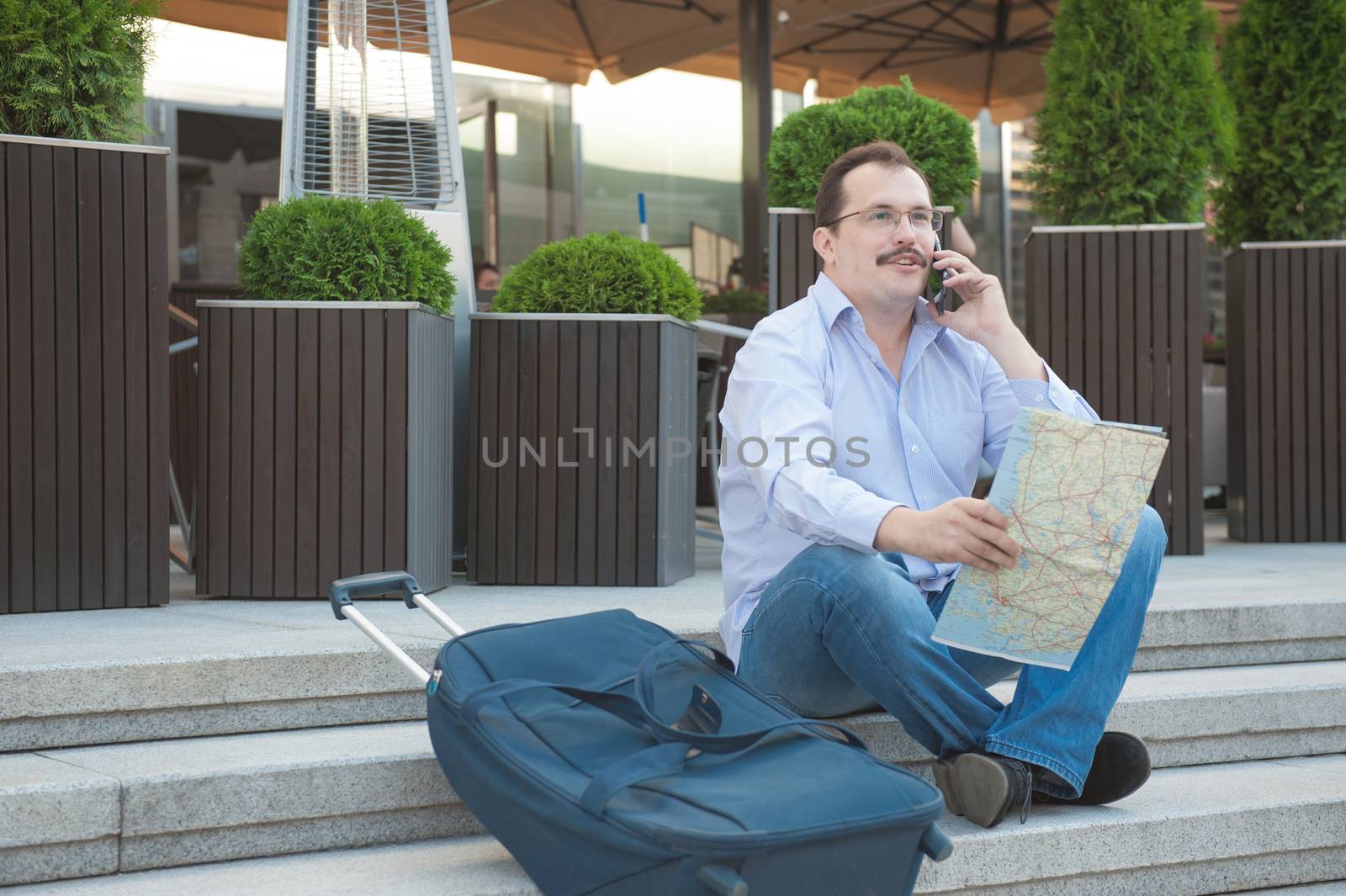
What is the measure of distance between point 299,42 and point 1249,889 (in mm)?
3349

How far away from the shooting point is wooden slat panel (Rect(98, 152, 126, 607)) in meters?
3.22

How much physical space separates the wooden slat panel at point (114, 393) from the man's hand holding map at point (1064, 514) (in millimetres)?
2200

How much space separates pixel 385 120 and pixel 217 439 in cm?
119

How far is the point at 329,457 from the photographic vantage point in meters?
3.45

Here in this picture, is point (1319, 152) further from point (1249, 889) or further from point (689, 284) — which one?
point (1249, 889)

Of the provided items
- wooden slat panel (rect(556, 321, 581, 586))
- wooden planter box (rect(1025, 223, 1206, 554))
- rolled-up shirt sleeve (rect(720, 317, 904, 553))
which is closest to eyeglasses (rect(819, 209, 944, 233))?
rolled-up shirt sleeve (rect(720, 317, 904, 553))

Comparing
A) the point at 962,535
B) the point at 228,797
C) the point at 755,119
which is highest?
the point at 755,119

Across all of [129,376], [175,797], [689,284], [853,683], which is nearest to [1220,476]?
[689,284]

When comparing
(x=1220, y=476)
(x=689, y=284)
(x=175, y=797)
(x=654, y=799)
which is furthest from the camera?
(x=1220, y=476)

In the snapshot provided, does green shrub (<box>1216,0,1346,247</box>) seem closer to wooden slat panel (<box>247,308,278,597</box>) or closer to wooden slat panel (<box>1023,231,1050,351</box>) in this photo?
wooden slat panel (<box>1023,231,1050,351</box>)

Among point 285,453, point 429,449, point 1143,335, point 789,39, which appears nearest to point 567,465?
point 429,449

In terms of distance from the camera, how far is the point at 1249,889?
8.00 ft

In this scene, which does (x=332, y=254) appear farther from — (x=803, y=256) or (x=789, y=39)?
(x=789, y=39)

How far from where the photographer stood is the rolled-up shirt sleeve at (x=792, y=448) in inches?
80.6
